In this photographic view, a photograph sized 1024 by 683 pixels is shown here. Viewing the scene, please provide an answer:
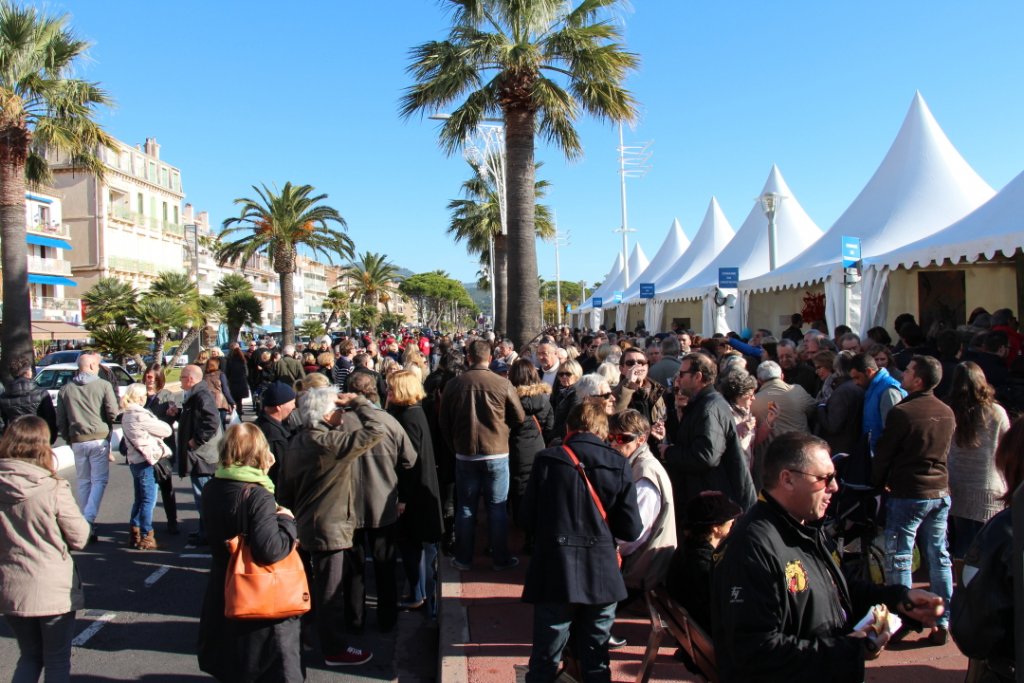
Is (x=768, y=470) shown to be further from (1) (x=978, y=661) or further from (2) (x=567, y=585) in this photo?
(2) (x=567, y=585)

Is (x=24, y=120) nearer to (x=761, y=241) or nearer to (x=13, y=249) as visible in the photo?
(x=13, y=249)

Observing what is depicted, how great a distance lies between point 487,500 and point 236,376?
8.07 m

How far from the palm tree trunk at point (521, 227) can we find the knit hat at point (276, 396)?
808 centimetres

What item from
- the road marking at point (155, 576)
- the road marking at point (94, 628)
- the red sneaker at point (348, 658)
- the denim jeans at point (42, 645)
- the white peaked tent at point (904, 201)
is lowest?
the red sneaker at point (348, 658)

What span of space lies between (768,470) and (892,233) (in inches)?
476

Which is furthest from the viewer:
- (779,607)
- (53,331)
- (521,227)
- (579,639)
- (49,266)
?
(49,266)

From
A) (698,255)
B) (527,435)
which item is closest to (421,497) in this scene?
(527,435)

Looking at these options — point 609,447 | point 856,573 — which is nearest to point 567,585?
point 609,447

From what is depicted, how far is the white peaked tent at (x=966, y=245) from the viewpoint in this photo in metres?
8.44

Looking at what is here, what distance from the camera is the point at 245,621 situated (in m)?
3.37

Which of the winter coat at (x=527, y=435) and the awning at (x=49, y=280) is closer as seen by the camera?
the winter coat at (x=527, y=435)

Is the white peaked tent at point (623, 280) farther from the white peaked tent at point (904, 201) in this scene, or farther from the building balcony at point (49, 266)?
the building balcony at point (49, 266)

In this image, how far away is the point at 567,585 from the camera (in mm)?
3338

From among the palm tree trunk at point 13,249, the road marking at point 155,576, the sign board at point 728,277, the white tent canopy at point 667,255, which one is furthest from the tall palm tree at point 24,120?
the white tent canopy at point 667,255
